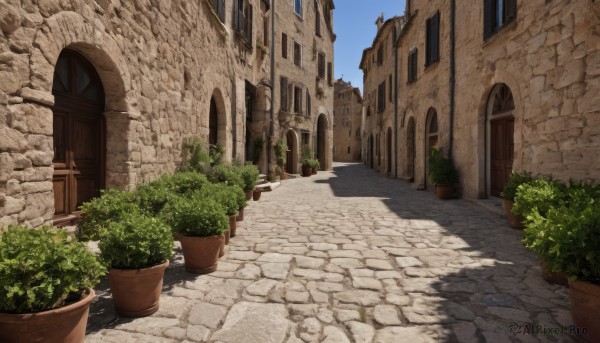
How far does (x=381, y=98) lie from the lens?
2127 centimetres

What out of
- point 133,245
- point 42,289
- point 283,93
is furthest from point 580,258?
point 283,93

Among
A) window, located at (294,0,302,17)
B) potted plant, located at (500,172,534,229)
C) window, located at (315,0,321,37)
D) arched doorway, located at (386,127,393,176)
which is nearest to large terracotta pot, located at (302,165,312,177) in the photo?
arched doorway, located at (386,127,393,176)

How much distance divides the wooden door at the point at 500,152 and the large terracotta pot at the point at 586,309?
635 centimetres

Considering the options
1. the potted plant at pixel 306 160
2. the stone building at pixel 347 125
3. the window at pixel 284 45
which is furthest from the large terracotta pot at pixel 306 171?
the stone building at pixel 347 125

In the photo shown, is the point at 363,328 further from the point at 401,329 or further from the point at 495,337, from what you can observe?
the point at 495,337

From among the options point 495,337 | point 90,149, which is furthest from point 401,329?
point 90,149

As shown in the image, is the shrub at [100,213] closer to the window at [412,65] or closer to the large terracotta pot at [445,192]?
the large terracotta pot at [445,192]

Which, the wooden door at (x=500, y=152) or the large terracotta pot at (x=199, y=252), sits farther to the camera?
the wooden door at (x=500, y=152)

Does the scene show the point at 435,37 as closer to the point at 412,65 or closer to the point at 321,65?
the point at 412,65

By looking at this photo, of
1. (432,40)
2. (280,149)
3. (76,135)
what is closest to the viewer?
(76,135)

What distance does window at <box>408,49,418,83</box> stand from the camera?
14.4 m

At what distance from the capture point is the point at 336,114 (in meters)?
45.6

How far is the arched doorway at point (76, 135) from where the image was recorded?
4.41 meters

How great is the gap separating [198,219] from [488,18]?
8.80 metres
